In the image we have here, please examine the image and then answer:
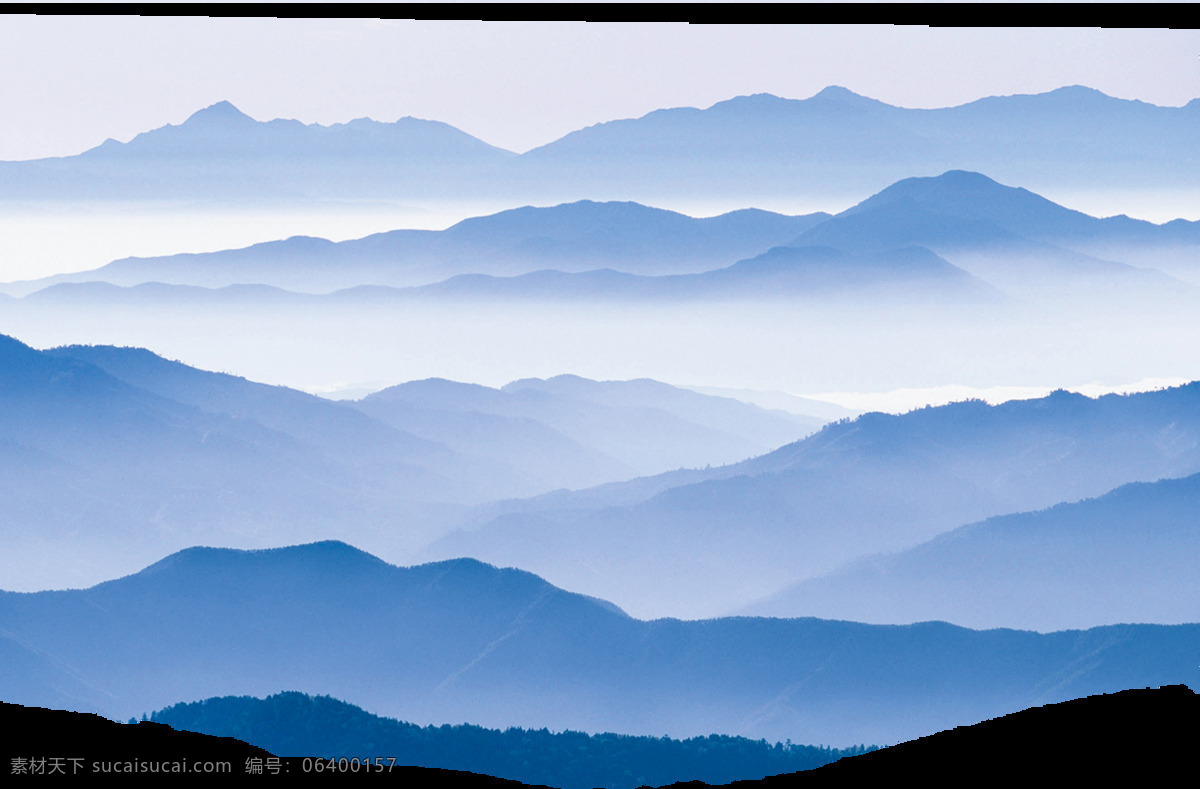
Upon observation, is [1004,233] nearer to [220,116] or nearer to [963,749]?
[963,749]

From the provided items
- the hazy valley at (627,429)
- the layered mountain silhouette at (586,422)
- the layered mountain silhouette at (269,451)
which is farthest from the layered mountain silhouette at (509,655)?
the layered mountain silhouette at (586,422)

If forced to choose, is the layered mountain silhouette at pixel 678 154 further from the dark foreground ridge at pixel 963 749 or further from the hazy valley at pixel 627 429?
the dark foreground ridge at pixel 963 749

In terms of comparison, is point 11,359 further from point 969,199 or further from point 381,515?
point 969,199

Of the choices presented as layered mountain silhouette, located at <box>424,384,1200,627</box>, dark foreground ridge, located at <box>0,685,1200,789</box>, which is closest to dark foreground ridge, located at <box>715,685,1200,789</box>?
dark foreground ridge, located at <box>0,685,1200,789</box>

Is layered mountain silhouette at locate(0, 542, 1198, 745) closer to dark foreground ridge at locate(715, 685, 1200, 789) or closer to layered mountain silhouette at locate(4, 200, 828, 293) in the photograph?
dark foreground ridge at locate(715, 685, 1200, 789)

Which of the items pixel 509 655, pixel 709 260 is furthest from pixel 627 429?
pixel 509 655

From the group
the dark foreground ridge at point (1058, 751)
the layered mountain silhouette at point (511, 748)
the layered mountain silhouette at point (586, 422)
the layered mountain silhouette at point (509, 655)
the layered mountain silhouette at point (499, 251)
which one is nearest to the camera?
the dark foreground ridge at point (1058, 751)

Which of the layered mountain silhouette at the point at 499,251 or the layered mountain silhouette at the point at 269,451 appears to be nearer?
the layered mountain silhouette at the point at 269,451
